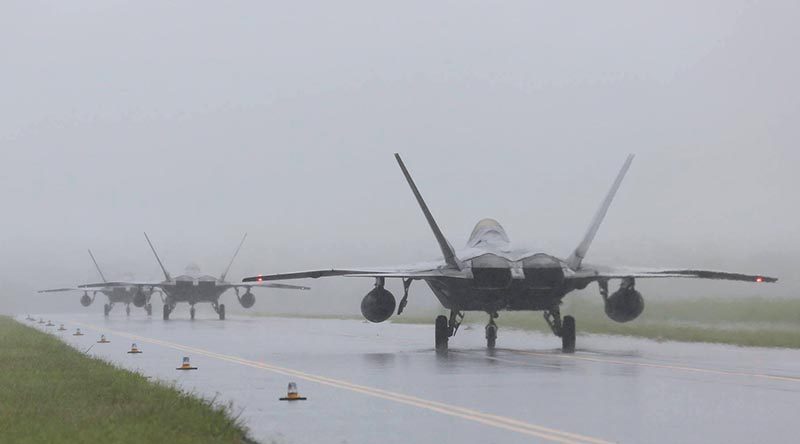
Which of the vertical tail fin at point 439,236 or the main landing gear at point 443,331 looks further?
the main landing gear at point 443,331

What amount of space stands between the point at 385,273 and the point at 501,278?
2535mm

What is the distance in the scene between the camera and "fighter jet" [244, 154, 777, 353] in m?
24.1

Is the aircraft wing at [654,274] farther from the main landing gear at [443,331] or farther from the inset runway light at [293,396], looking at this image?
the inset runway light at [293,396]

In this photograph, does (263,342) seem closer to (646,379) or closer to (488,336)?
(488,336)

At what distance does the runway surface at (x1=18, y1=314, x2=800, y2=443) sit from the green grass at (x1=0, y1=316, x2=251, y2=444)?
1.87 ft

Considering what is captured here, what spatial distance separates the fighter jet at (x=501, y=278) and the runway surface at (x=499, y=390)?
105cm

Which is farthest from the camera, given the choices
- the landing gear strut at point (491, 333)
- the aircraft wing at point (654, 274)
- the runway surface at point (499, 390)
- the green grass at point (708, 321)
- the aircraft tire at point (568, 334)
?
the green grass at point (708, 321)

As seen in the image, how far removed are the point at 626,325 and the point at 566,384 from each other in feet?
64.4

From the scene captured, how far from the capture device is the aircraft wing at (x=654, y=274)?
72.9ft

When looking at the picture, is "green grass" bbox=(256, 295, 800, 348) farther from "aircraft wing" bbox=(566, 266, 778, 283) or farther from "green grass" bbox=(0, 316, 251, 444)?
"green grass" bbox=(0, 316, 251, 444)

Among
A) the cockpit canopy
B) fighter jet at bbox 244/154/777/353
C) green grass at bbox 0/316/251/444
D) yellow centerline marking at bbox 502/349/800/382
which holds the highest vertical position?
the cockpit canopy

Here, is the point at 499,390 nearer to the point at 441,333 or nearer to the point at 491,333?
the point at 441,333

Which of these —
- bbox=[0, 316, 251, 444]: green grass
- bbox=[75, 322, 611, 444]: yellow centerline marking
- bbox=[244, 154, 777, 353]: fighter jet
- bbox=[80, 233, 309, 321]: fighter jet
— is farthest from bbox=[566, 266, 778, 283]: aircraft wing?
bbox=[80, 233, 309, 321]: fighter jet

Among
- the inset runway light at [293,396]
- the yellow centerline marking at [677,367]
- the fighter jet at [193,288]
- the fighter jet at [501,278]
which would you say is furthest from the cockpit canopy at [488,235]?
the fighter jet at [193,288]
